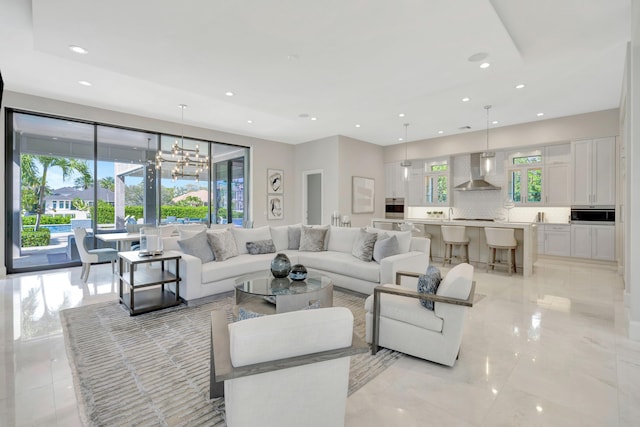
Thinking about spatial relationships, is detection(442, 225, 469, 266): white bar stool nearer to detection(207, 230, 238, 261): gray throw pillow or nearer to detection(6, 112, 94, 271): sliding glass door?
detection(207, 230, 238, 261): gray throw pillow

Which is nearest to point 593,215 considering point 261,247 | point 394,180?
point 394,180

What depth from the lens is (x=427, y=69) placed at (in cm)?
412

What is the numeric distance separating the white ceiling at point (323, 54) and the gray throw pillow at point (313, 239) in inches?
89.1

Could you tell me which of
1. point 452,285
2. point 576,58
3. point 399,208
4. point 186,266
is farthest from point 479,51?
point 399,208

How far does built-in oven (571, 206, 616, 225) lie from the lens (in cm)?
628

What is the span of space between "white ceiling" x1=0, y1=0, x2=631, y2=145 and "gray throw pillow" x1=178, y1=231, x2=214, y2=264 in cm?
226

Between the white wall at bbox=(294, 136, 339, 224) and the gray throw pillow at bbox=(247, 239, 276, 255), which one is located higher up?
the white wall at bbox=(294, 136, 339, 224)

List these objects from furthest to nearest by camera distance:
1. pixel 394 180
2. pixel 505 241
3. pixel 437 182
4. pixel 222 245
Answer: pixel 394 180 < pixel 437 182 < pixel 505 241 < pixel 222 245

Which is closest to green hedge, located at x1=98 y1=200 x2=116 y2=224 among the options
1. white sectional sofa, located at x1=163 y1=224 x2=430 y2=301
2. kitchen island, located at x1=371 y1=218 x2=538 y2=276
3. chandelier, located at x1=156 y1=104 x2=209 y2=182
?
chandelier, located at x1=156 y1=104 x2=209 y2=182

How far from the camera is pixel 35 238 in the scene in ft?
19.1

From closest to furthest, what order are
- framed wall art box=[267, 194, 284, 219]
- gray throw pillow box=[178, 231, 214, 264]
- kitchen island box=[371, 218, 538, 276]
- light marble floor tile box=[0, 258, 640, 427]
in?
light marble floor tile box=[0, 258, 640, 427]
gray throw pillow box=[178, 231, 214, 264]
kitchen island box=[371, 218, 538, 276]
framed wall art box=[267, 194, 284, 219]

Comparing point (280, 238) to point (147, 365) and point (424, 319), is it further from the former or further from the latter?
point (424, 319)

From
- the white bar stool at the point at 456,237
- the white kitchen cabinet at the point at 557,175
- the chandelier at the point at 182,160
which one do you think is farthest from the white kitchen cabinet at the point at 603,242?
the chandelier at the point at 182,160

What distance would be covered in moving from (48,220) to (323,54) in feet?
19.9
